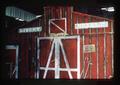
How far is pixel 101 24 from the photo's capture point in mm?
3066

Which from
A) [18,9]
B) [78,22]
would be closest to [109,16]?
[78,22]

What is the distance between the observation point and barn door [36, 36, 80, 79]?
3.11 m

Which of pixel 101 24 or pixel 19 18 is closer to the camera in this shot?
pixel 101 24

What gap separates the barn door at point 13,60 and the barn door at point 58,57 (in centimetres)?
24

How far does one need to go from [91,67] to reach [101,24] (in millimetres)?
461

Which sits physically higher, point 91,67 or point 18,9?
point 18,9

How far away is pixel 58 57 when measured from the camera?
3.16 m

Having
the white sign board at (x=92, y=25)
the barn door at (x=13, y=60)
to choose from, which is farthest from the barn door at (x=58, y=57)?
the barn door at (x=13, y=60)

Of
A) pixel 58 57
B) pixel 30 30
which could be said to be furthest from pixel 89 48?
pixel 30 30

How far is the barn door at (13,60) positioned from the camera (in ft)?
10.5

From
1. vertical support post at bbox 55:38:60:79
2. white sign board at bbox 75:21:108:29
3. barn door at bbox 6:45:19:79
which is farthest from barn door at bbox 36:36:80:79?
barn door at bbox 6:45:19:79

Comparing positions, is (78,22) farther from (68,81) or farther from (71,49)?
(68,81)

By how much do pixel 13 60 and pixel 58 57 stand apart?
1.64 feet

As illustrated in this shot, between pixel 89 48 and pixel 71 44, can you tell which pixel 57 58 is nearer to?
pixel 71 44
